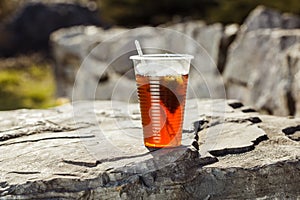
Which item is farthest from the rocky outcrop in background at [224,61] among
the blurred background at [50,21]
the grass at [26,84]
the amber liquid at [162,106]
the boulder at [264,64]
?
the amber liquid at [162,106]

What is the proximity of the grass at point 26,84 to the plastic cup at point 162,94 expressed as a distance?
5880mm

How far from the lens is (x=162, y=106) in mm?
2096

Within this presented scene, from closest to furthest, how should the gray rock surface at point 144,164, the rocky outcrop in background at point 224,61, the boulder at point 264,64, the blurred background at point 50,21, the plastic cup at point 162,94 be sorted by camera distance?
the gray rock surface at point 144,164, the plastic cup at point 162,94, the boulder at point 264,64, the rocky outcrop in background at point 224,61, the blurred background at point 50,21

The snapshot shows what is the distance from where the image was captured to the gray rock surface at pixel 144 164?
1930mm

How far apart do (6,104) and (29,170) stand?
255 inches

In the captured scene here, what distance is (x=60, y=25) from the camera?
13.3 m

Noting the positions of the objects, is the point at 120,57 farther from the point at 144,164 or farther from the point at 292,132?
the point at 144,164

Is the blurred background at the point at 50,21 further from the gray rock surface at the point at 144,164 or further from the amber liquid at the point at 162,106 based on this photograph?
the amber liquid at the point at 162,106

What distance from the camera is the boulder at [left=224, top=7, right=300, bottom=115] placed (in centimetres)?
442

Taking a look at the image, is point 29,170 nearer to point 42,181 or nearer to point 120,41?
point 42,181

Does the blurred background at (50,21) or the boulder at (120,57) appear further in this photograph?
the blurred background at (50,21)

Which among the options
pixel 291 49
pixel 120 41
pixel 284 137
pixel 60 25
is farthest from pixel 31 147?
pixel 60 25

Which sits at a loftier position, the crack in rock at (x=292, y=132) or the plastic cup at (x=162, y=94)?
the plastic cup at (x=162, y=94)

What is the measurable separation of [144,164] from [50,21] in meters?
11.7
